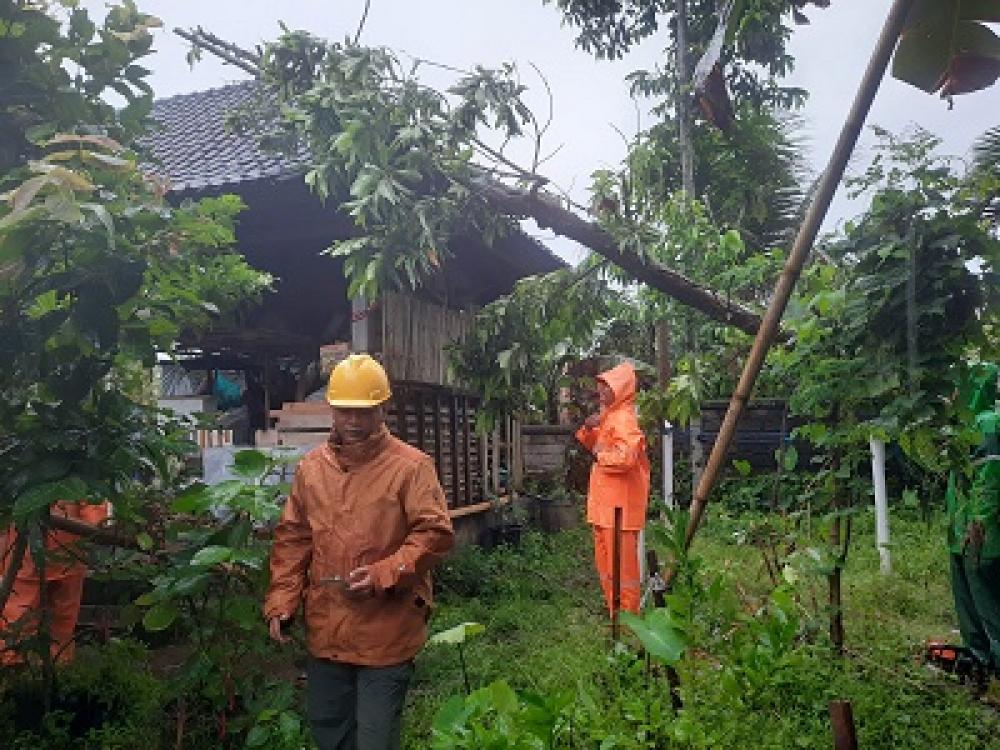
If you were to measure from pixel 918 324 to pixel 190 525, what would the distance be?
3122mm

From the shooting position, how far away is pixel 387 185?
13.1ft

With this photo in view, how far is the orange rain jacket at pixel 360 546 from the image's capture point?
3.17 meters

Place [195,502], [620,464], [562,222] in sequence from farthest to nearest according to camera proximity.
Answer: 1. [620,464]
2. [562,222]
3. [195,502]

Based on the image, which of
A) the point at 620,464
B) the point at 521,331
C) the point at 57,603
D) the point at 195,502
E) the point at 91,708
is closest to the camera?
the point at 195,502

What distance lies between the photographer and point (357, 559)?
125 inches

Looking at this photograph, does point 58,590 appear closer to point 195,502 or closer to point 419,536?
point 195,502

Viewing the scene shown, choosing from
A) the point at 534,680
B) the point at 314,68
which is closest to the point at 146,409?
the point at 314,68

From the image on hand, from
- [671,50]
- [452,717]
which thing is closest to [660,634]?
[452,717]

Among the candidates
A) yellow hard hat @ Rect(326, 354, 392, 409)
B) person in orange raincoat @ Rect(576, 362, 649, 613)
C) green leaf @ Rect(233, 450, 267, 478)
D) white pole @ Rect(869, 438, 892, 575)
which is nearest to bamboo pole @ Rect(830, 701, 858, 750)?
yellow hard hat @ Rect(326, 354, 392, 409)

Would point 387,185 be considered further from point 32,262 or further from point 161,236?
point 32,262

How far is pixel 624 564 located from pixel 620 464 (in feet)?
2.62

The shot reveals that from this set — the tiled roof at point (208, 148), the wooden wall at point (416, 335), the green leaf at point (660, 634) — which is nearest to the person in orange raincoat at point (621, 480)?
the wooden wall at point (416, 335)

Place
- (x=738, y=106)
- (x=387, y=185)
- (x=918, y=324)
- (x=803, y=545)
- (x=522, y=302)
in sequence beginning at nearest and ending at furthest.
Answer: (x=918, y=324)
(x=387, y=185)
(x=803, y=545)
(x=522, y=302)
(x=738, y=106)

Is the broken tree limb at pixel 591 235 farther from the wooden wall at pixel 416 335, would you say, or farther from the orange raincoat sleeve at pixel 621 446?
the wooden wall at pixel 416 335
